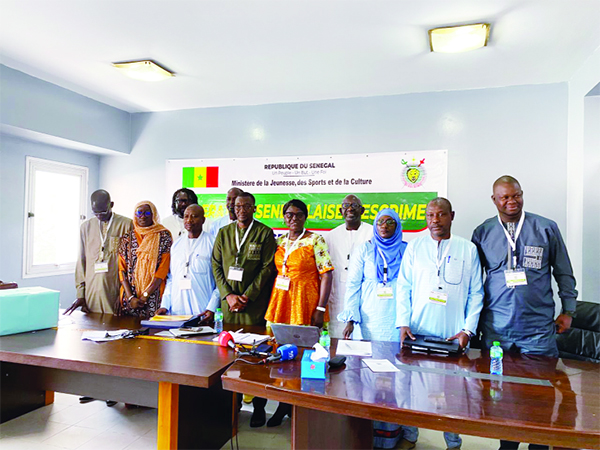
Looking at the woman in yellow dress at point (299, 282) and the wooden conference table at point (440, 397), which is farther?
the woman in yellow dress at point (299, 282)

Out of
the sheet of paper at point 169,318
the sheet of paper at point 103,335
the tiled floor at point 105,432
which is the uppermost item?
the sheet of paper at point 169,318

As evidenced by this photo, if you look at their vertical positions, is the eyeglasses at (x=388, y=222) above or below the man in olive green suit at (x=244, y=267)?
above

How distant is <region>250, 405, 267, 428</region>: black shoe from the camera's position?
3020 millimetres

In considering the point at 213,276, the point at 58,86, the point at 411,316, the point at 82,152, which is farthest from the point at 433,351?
the point at 82,152

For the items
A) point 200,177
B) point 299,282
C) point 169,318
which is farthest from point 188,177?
point 299,282

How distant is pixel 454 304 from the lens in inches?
98.0

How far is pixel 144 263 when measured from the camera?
3381mm

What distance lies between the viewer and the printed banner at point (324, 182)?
13.9 feet

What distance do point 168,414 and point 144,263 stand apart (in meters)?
1.58

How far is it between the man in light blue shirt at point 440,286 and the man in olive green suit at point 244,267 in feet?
3.56

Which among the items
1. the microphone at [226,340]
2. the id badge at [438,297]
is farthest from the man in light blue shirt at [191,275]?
the id badge at [438,297]

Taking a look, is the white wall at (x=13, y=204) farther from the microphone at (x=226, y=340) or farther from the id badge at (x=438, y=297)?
the id badge at (x=438, y=297)

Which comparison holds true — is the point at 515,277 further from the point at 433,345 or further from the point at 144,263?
the point at 144,263

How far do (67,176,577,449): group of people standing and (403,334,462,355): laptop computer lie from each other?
0.11 metres
